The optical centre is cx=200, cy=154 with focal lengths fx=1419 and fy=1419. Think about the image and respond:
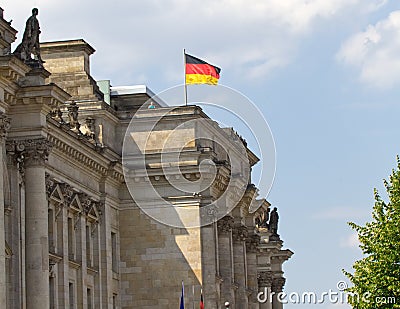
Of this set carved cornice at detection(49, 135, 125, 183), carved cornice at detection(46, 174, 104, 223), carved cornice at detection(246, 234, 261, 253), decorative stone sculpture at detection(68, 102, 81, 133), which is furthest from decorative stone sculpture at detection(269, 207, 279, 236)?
decorative stone sculpture at detection(68, 102, 81, 133)

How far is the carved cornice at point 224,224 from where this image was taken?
85312mm

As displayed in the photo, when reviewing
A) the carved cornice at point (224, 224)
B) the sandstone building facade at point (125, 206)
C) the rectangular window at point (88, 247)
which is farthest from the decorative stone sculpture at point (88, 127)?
the carved cornice at point (224, 224)

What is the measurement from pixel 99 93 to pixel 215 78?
25.7 ft

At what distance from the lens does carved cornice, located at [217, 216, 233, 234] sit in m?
85.3

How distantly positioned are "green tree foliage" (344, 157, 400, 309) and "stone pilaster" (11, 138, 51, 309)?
14256mm

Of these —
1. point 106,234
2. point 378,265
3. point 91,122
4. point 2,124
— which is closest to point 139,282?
point 106,234

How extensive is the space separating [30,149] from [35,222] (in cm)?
305

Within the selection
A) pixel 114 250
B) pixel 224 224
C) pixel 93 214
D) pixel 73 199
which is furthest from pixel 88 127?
pixel 224 224

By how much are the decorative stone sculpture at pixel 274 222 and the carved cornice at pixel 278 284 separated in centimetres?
424

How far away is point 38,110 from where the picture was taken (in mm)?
59000

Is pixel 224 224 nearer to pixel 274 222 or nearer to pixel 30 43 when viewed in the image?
pixel 30 43

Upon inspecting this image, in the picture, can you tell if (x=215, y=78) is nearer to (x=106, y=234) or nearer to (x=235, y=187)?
(x=235, y=187)

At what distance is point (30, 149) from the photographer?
59062 millimetres

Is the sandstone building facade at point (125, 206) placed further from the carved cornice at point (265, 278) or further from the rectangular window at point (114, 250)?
the carved cornice at point (265, 278)
